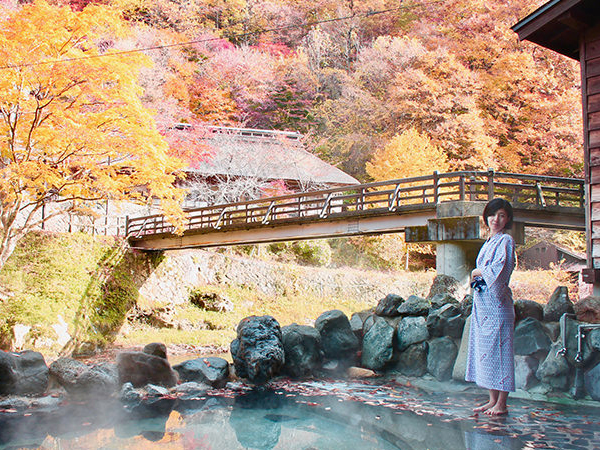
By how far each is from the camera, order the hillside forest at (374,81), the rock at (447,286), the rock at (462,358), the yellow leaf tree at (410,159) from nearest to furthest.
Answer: the rock at (462,358) → the rock at (447,286) → the yellow leaf tree at (410,159) → the hillside forest at (374,81)

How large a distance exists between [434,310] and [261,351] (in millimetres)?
3012

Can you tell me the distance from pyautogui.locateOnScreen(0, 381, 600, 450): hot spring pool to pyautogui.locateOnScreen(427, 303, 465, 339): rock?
1.30 meters

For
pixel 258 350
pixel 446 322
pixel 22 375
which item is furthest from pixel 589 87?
pixel 22 375

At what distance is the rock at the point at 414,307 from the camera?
894 cm

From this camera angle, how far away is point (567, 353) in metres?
6.66

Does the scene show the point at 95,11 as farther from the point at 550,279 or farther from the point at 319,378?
the point at 550,279

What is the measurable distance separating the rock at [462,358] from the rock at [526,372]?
0.72m

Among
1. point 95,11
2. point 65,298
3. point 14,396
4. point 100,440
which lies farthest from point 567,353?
point 65,298

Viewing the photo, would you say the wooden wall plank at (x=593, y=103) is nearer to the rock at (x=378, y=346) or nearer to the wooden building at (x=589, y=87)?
the wooden building at (x=589, y=87)

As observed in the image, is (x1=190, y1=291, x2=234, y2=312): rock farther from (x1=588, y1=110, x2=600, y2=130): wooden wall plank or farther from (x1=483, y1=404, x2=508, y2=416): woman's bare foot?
(x1=483, y1=404, x2=508, y2=416): woman's bare foot

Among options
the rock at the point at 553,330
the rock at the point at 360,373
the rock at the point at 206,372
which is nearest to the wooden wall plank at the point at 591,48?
the rock at the point at 553,330

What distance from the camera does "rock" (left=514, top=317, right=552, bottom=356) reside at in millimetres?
7105

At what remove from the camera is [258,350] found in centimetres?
851

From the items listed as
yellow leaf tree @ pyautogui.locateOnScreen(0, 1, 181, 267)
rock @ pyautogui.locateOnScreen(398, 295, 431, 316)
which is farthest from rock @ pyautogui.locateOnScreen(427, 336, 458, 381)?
yellow leaf tree @ pyautogui.locateOnScreen(0, 1, 181, 267)
